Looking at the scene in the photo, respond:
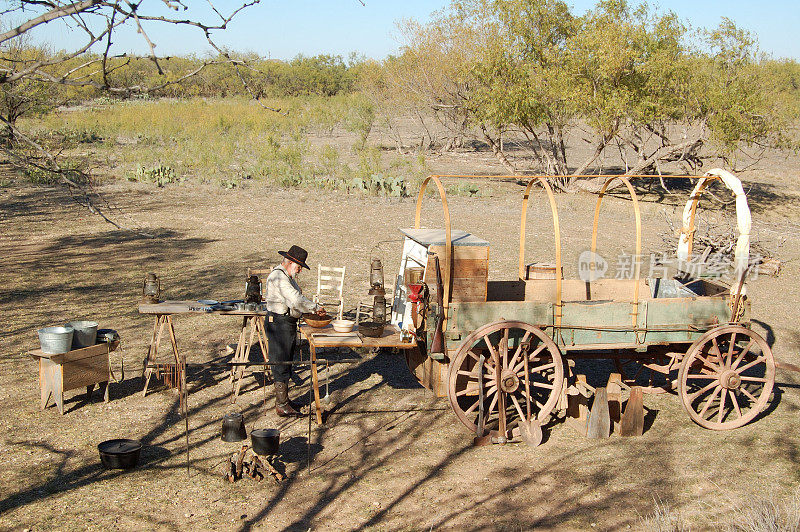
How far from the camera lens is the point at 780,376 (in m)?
8.50

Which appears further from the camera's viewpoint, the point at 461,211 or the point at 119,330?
the point at 461,211

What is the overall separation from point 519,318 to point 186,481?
3.10 metres

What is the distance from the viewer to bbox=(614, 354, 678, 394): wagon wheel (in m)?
7.18

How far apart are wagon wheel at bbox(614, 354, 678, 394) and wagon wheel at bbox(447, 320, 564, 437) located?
41.1 inches

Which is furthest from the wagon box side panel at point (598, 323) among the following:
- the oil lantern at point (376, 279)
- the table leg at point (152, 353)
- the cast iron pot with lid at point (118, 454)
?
the table leg at point (152, 353)

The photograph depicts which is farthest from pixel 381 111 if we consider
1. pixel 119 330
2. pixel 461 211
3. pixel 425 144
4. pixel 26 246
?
pixel 119 330

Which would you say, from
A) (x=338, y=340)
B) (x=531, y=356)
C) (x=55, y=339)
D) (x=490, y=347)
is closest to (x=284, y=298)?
(x=338, y=340)

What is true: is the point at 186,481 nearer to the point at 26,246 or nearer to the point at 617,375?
the point at 617,375

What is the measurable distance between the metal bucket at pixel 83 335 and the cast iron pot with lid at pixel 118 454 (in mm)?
1412

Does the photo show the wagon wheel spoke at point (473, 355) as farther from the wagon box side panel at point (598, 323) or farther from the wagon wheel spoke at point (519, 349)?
the wagon box side panel at point (598, 323)

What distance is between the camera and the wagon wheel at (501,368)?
21.2ft

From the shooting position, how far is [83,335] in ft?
23.1

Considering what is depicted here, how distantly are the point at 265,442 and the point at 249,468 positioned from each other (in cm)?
23

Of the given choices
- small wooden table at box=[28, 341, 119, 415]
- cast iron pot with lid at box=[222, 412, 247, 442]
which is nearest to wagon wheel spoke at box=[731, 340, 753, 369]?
cast iron pot with lid at box=[222, 412, 247, 442]
